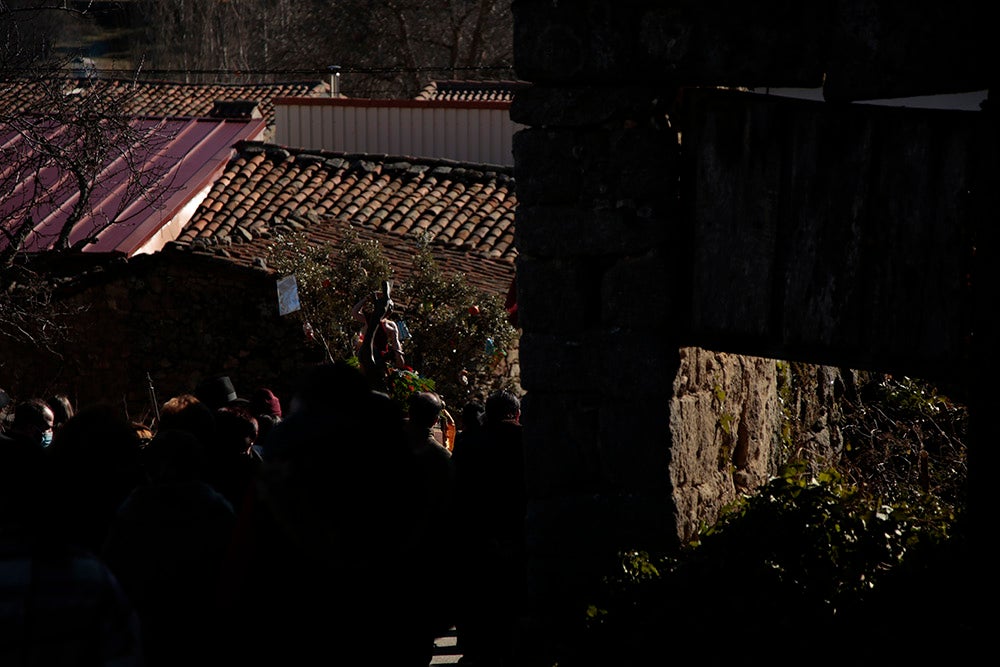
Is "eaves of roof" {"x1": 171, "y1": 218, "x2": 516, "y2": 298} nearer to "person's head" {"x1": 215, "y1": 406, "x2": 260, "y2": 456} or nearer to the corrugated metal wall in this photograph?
the corrugated metal wall

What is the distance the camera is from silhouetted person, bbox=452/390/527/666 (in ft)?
17.1

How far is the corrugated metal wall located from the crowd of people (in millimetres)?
16783

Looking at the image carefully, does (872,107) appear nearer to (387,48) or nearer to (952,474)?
(952,474)

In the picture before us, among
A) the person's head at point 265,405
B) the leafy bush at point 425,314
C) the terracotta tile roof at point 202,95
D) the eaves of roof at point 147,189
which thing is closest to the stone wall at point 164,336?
the eaves of roof at point 147,189

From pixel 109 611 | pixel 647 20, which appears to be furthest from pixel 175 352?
pixel 109 611

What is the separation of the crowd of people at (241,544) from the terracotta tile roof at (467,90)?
94.5 feet

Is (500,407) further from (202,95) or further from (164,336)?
(202,95)

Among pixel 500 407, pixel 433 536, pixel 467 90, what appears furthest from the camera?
pixel 467 90

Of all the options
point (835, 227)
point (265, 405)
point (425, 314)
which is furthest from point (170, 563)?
point (425, 314)

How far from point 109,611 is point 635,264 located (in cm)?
250

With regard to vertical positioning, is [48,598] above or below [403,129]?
above

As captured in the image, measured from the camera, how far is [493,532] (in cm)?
561

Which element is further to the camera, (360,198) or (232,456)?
(360,198)

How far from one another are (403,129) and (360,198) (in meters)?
3.94
